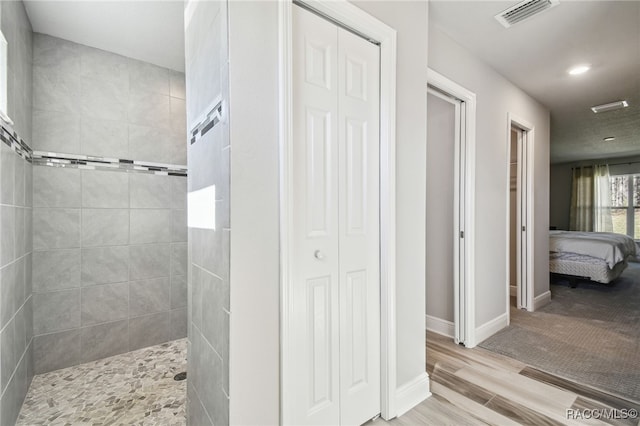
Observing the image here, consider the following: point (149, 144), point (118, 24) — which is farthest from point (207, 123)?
point (149, 144)

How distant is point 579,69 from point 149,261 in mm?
4489

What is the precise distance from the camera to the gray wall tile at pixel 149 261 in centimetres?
266

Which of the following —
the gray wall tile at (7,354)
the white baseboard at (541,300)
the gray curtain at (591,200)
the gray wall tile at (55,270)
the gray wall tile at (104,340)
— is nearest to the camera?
A: the gray wall tile at (7,354)

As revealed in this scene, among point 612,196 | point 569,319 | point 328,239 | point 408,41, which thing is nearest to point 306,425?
point 328,239

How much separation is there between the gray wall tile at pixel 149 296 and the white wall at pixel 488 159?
2.80 metres

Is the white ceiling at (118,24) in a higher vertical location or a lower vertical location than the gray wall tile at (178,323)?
higher

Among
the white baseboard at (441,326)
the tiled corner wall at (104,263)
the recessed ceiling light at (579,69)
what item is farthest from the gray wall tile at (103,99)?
the recessed ceiling light at (579,69)

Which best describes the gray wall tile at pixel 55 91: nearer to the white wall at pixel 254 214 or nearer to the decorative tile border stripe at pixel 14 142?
the decorative tile border stripe at pixel 14 142

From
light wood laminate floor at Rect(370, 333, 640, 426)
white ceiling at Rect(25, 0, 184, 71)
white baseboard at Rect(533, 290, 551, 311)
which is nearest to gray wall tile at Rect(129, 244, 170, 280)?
white ceiling at Rect(25, 0, 184, 71)

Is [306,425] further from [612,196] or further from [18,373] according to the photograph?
[612,196]

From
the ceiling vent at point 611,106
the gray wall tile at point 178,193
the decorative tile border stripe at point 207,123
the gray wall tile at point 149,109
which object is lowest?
the gray wall tile at point 178,193

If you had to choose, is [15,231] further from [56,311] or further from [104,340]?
[104,340]

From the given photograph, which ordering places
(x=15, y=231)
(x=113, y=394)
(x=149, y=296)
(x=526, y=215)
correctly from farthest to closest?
(x=526, y=215)
(x=149, y=296)
(x=113, y=394)
(x=15, y=231)

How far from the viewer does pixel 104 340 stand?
2.52 m
